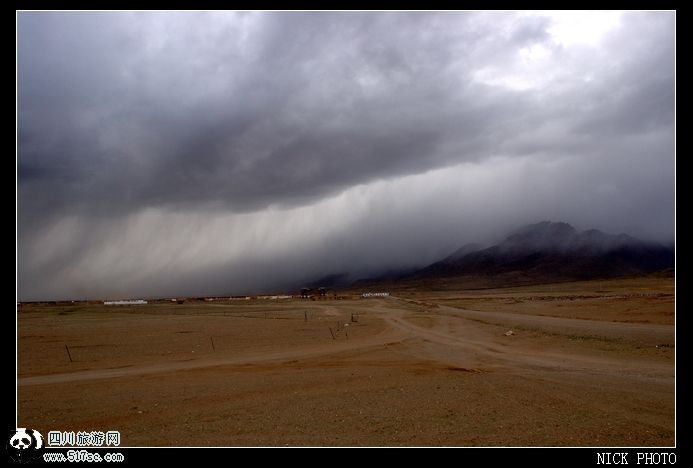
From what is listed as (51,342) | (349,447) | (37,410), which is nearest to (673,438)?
(349,447)

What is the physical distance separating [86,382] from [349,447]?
593 inches

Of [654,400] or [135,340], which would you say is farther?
[135,340]

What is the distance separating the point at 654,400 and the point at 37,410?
1916 centimetres

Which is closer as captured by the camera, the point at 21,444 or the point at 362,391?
the point at 21,444

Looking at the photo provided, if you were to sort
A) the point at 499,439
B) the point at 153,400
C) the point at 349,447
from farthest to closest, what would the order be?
the point at 153,400 < the point at 499,439 < the point at 349,447

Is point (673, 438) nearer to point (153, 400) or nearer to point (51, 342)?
point (153, 400)

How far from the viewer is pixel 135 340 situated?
120 ft

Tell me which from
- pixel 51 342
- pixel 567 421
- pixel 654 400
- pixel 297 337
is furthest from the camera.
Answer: pixel 297 337

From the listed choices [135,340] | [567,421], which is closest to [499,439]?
[567,421]

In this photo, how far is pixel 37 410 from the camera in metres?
14.7
